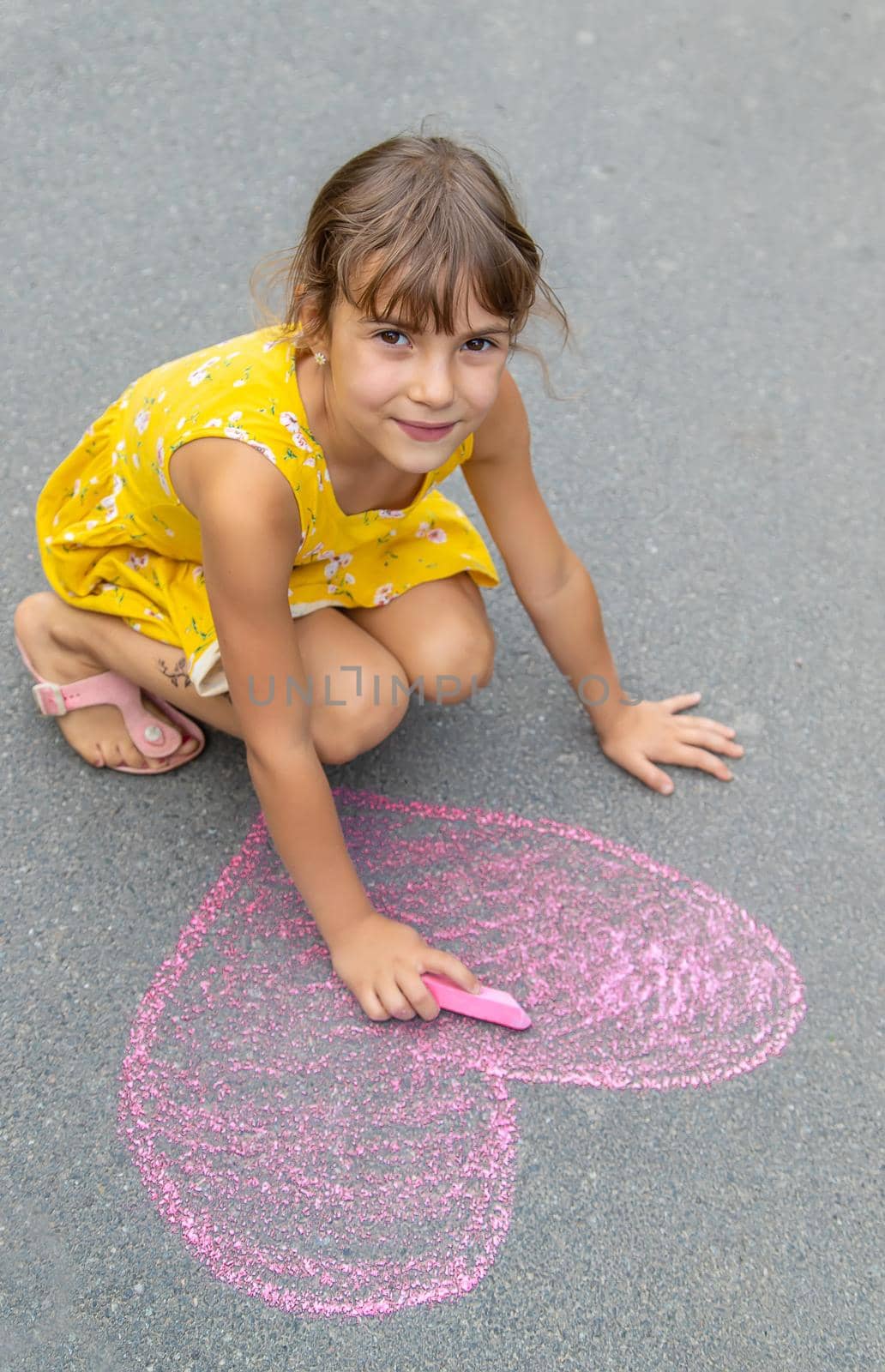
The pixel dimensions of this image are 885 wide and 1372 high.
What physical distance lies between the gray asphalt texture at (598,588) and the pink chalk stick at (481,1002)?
0.29ft

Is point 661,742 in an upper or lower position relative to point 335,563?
lower

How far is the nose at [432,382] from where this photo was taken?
48.1 inches

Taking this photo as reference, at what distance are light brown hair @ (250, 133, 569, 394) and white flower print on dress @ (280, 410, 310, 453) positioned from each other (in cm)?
13

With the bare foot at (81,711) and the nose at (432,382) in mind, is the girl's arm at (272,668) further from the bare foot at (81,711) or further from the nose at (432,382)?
the bare foot at (81,711)

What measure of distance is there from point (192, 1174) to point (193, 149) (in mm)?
2012

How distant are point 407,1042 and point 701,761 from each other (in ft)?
1.85

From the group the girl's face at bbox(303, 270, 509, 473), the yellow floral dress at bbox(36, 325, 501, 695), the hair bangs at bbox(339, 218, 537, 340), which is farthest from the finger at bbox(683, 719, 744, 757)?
the hair bangs at bbox(339, 218, 537, 340)

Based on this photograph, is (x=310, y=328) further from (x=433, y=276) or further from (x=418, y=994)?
(x=418, y=994)

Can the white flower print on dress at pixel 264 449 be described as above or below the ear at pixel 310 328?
below

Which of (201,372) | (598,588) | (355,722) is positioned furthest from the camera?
(598,588)

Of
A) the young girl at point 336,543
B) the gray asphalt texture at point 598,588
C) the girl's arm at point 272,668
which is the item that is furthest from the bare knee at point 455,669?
the girl's arm at point 272,668

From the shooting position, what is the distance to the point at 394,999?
57.2 inches

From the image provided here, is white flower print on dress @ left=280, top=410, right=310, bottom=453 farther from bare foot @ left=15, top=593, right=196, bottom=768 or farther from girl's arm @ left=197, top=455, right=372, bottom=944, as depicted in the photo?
bare foot @ left=15, top=593, right=196, bottom=768

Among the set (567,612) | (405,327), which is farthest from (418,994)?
(405,327)
